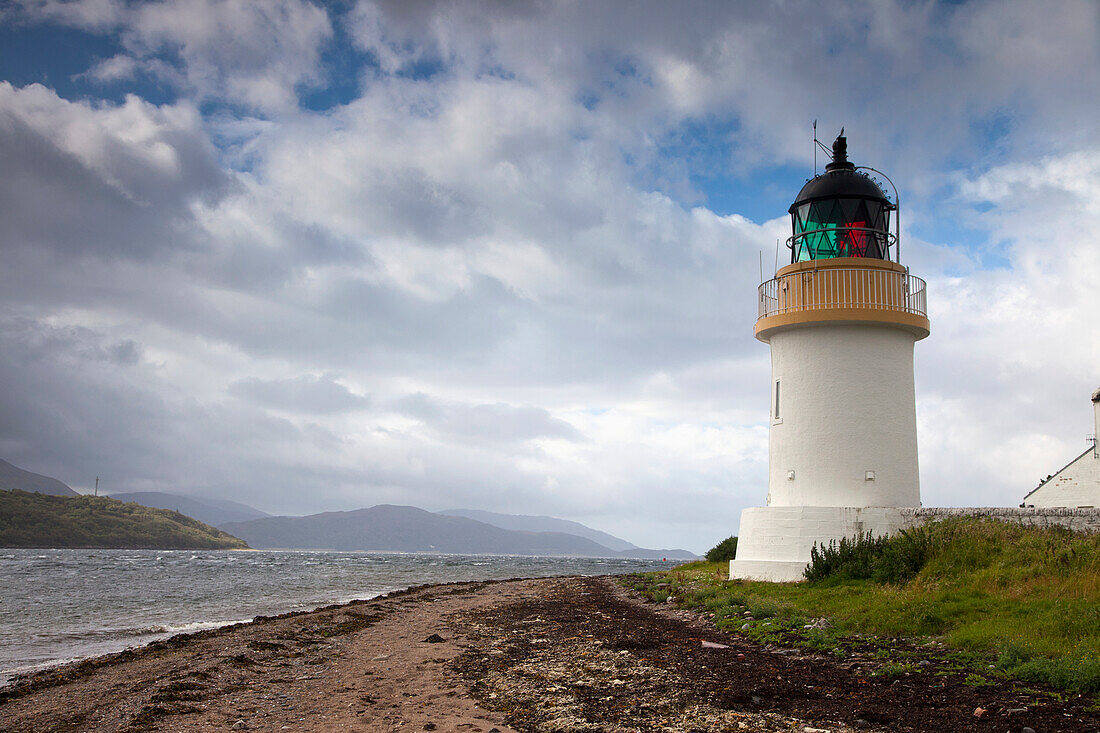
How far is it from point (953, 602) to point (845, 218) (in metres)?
9.84

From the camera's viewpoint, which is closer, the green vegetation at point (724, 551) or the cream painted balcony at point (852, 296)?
the cream painted balcony at point (852, 296)

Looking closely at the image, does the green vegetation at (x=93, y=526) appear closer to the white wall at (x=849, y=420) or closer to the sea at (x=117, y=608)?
the sea at (x=117, y=608)

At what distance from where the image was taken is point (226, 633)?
16.4 m

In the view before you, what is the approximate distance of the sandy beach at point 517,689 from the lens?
7.46 meters

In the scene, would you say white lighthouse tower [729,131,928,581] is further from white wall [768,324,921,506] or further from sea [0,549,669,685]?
sea [0,549,669,685]

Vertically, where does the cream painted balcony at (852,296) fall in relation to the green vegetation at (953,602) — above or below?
above

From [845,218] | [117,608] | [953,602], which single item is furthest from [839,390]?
[117,608]

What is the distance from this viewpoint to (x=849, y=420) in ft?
55.7

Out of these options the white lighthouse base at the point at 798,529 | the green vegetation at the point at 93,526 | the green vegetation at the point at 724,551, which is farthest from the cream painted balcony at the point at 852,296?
the green vegetation at the point at 93,526

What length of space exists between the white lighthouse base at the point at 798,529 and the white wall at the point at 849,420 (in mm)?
671

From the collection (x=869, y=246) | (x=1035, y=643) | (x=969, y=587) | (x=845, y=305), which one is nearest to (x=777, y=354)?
(x=845, y=305)

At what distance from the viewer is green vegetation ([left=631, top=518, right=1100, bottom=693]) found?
8.67 metres

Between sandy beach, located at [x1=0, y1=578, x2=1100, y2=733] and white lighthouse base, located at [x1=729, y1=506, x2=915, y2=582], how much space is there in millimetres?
2594

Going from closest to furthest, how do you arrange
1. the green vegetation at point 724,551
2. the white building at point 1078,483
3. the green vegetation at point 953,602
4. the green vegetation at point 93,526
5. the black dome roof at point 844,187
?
the green vegetation at point 953,602 → the black dome roof at point 844,187 → the white building at point 1078,483 → the green vegetation at point 724,551 → the green vegetation at point 93,526
